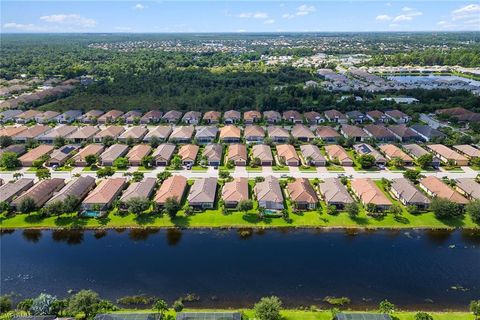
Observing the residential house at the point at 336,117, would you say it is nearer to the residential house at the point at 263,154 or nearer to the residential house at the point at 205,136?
the residential house at the point at 263,154

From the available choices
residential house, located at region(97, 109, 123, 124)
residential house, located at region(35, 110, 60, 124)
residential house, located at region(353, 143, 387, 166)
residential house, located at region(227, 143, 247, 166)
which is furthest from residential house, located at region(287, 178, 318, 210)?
residential house, located at region(35, 110, 60, 124)

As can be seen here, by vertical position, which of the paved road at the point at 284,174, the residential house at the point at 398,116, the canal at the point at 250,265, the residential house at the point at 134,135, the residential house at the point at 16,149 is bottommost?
the canal at the point at 250,265

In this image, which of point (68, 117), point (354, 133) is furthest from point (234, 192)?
point (68, 117)

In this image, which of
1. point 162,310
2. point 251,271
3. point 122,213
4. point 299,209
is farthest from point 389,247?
point 122,213

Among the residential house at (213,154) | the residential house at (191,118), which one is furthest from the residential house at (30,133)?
the residential house at (213,154)

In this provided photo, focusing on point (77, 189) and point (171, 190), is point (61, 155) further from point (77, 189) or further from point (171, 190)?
point (171, 190)

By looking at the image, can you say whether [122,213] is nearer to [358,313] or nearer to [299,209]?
[299,209]

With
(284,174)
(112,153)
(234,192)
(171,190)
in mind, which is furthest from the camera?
(112,153)
